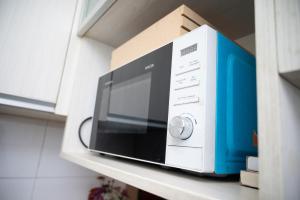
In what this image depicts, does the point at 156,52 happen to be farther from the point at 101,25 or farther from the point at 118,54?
the point at 101,25

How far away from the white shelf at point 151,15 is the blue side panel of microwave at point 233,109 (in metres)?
0.24

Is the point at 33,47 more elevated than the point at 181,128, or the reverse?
the point at 33,47

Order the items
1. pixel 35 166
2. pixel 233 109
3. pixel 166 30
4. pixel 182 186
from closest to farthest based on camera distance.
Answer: pixel 182 186, pixel 233 109, pixel 166 30, pixel 35 166

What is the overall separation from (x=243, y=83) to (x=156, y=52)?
0.69 feet

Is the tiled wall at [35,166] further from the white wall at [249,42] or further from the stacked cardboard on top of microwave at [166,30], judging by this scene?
the white wall at [249,42]

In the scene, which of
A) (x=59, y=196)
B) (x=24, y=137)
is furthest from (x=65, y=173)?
(x=24, y=137)

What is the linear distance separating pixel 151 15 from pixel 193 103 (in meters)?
0.47

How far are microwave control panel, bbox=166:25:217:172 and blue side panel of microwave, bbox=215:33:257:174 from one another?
0.07 ft

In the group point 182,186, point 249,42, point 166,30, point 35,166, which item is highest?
point 249,42

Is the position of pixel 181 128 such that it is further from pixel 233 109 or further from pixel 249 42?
pixel 249 42

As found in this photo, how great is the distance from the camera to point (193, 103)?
0.36m

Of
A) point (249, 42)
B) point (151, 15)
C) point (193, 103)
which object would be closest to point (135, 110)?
point (193, 103)

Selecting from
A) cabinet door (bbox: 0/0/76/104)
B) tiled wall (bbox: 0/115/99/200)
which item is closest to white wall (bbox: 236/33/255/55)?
cabinet door (bbox: 0/0/76/104)

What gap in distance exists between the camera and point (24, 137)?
3.37ft
